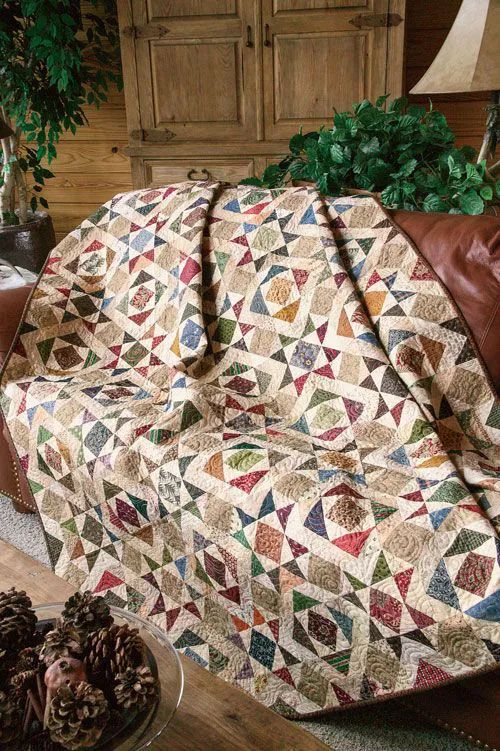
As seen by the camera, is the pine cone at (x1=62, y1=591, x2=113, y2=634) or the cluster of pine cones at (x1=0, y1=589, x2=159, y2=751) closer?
the cluster of pine cones at (x1=0, y1=589, x2=159, y2=751)

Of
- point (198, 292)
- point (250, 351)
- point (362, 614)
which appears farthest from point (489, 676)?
point (198, 292)

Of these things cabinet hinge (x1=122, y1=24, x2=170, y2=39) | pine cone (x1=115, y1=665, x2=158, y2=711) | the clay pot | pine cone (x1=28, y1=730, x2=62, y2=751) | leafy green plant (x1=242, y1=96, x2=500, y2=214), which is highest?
cabinet hinge (x1=122, y1=24, x2=170, y2=39)

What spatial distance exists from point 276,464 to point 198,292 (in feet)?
1.84

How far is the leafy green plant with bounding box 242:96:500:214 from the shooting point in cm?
168

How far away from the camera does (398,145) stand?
1766 mm

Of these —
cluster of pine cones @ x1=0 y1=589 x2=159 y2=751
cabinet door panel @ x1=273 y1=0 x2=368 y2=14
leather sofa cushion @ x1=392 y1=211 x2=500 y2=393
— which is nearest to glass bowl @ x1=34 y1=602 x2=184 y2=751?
cluster of pine cones @ x1=0 y1=589 x2=159 y2=751

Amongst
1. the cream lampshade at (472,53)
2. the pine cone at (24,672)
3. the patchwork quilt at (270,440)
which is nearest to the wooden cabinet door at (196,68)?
the patchwork quilt at (270,440)

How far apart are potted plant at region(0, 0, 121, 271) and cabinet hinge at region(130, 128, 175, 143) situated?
0.32m

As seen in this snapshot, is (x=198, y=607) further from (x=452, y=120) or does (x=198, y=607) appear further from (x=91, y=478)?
(x=452, y=120)

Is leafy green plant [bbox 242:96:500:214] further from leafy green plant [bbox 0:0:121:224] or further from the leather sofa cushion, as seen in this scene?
leafy green plant [bbox 0:0:121:224]

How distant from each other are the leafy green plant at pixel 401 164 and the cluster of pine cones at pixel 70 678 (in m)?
1.27

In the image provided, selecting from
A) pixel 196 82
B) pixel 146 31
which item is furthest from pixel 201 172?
pixel 146 31

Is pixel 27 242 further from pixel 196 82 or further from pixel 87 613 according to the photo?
pixel 87 613

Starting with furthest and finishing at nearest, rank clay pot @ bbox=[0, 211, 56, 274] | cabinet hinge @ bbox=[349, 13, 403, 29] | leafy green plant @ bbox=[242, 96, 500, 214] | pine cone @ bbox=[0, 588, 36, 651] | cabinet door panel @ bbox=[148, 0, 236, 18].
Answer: clay pot @ bbox=[0, 211, 56, 274]
cabinet door panel @ bbox=[148, 0, 236, 18]
cabinet hinge @ bbox=[349, 13, 403, 29]
leafy green plant @ bbox=[242, 96, 500, 214]
pine cone @ bbox=[0, 588, 36, 651]
